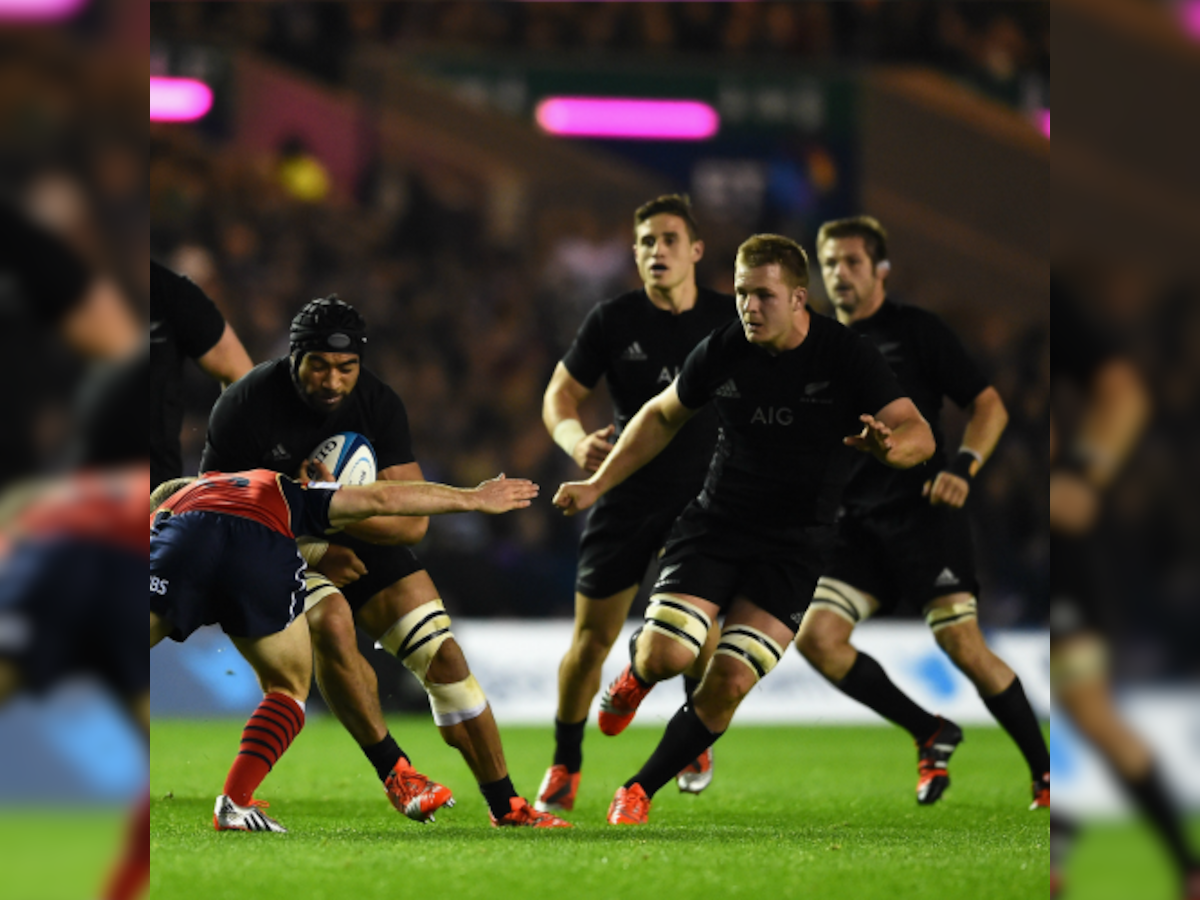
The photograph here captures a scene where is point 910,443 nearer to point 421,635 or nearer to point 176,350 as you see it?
point 421,635

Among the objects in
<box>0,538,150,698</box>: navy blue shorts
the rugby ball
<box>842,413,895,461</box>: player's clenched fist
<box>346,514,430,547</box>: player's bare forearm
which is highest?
<box>842,413,895,461</box>: player's clenched fist

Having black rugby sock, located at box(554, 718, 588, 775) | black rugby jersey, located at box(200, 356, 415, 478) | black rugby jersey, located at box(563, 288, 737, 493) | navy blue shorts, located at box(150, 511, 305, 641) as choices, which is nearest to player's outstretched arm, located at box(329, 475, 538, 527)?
navy blue shorts, located at box(150, 511, 305, 641)

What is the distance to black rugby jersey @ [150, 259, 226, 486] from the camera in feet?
19.6

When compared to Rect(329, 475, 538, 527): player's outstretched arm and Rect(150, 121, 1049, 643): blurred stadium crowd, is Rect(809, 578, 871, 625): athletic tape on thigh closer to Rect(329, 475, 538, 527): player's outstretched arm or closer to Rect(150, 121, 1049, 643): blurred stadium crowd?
Rect(329, 475, 538, 527): player's outstretched arm

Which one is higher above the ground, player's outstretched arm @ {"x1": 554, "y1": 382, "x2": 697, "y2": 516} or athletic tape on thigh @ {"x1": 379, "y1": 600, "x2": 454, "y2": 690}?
player's outstretched arm @ {"x1": 554, "y1": 382, "x2": 697, "y2": 516}

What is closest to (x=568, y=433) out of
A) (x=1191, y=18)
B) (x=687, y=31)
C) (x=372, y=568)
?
(x=372, y=568)

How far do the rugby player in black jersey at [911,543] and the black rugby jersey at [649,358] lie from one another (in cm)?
70

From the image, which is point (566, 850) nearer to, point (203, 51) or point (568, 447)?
point (568, 447)

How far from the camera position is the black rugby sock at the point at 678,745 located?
5566 mm

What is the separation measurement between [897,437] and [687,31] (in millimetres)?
13377

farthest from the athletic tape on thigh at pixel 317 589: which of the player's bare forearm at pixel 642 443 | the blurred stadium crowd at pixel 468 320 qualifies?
the blurred stadium crowd at pixel 468 320

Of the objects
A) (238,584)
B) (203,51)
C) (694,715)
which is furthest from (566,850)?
(203,51)

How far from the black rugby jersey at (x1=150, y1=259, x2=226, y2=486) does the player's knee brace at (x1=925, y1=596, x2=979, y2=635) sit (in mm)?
3397

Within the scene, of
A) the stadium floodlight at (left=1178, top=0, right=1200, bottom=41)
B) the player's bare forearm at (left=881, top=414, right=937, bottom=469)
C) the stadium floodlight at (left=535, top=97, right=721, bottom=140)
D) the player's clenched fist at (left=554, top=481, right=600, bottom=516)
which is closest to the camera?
the stadium floodlight at (left=1178, top=0, right=1200, bottom=41)
